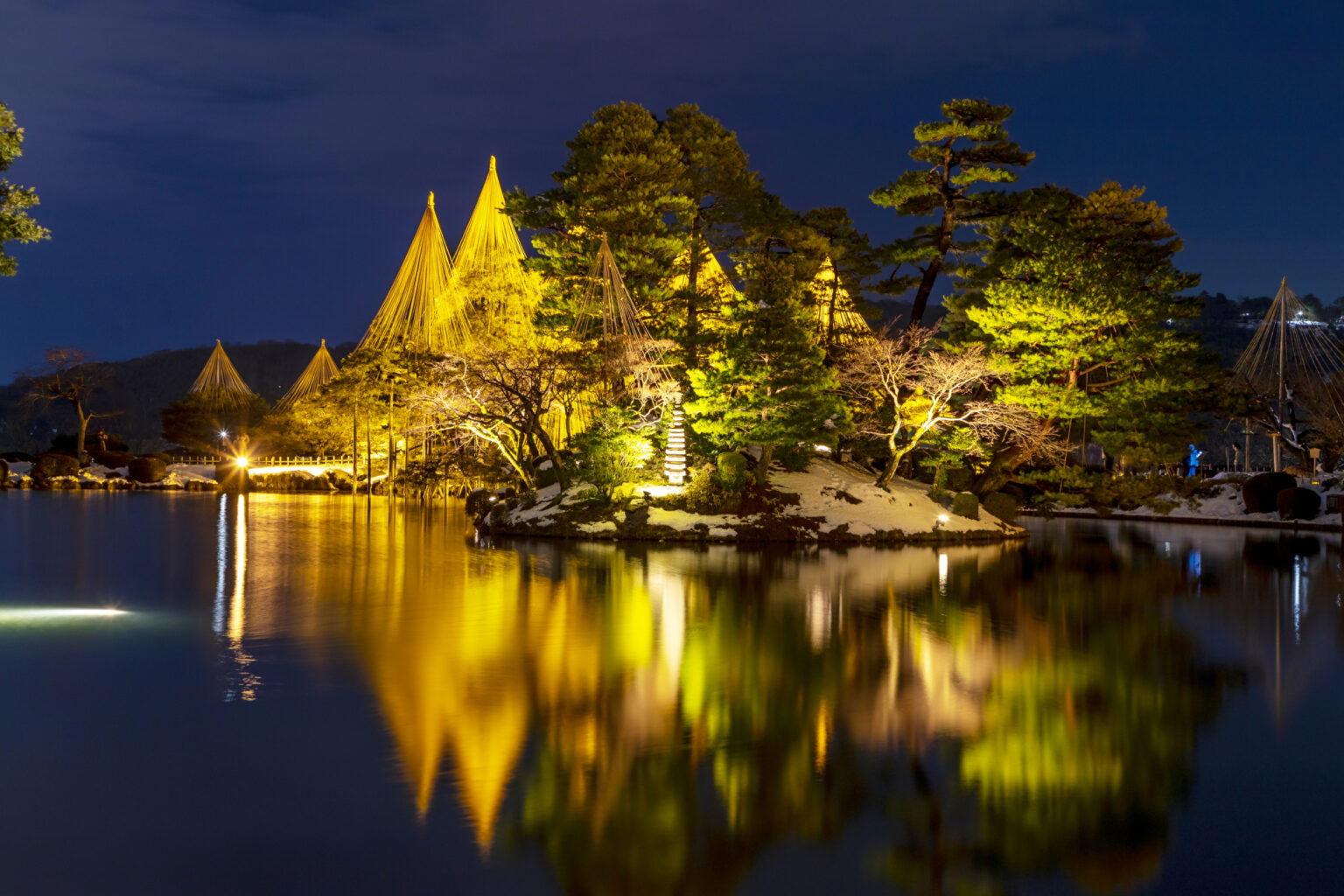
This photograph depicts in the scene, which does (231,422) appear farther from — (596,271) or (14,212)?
(14,212)

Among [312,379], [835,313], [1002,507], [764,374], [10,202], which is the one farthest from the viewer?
[312,379]

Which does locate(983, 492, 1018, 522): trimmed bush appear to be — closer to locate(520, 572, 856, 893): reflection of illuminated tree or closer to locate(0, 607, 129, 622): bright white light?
locate(520, 572, 856, 893): reflection of illuminated tree

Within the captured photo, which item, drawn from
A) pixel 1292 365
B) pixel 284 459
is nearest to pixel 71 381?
pixel 284 459

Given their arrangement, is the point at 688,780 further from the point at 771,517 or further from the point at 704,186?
the point at 704,186

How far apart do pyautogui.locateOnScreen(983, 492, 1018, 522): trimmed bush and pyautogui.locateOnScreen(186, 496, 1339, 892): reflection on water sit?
35.2 ft

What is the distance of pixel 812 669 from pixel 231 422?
66952 millimetres

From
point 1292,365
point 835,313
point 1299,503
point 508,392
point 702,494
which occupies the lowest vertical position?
point 1299,503

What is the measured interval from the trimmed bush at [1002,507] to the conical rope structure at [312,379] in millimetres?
40829

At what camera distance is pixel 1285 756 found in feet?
19.7

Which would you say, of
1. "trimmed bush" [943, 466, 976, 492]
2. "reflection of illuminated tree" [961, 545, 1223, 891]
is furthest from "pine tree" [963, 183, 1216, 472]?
"reflection of illuminated tree" [961, 545, 1223, 891]

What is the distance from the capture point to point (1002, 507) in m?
27.1

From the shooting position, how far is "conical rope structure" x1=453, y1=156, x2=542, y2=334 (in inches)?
1335

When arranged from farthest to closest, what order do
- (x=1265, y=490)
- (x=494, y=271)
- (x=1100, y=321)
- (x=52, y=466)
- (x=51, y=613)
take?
(x=52, y=466)
(x=494, y=271)
(x=1265, y=490)
(x=1100, y=321)
(x=51, y=613)

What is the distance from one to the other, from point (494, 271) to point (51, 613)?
25579 mm
